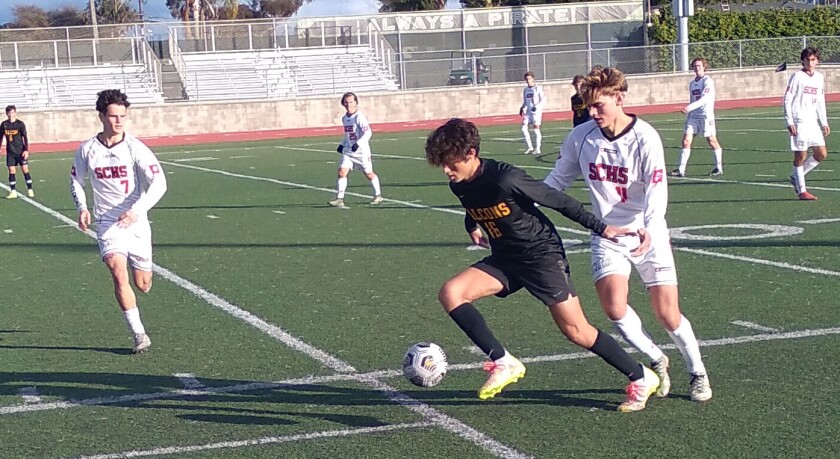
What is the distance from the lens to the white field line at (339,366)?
5.78 metres

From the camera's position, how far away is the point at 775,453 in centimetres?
543

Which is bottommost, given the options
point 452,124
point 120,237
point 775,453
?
point 775,453

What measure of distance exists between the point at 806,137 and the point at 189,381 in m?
10.5

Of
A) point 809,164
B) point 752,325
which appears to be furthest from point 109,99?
point 809,164

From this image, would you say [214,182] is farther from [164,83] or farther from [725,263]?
[164,83]

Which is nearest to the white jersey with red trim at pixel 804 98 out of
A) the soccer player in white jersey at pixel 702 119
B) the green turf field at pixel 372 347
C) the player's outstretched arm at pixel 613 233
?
the green turf field at pixel 372 347

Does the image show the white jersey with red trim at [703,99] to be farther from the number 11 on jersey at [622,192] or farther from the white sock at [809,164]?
the number 11 on jersey at [622,192]

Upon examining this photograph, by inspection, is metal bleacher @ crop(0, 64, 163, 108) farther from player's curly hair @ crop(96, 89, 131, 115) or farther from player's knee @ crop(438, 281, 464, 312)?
player's knee @ crop(438, 281, 464, 312)

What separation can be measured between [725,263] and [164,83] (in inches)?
1407

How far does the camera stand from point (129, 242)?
8344mm

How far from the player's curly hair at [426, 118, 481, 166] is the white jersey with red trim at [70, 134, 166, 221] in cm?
306

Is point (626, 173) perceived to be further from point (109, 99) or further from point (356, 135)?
point (356, 135)

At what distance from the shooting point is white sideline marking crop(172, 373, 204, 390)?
7.16 m

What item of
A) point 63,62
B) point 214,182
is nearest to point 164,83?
point 63,62
